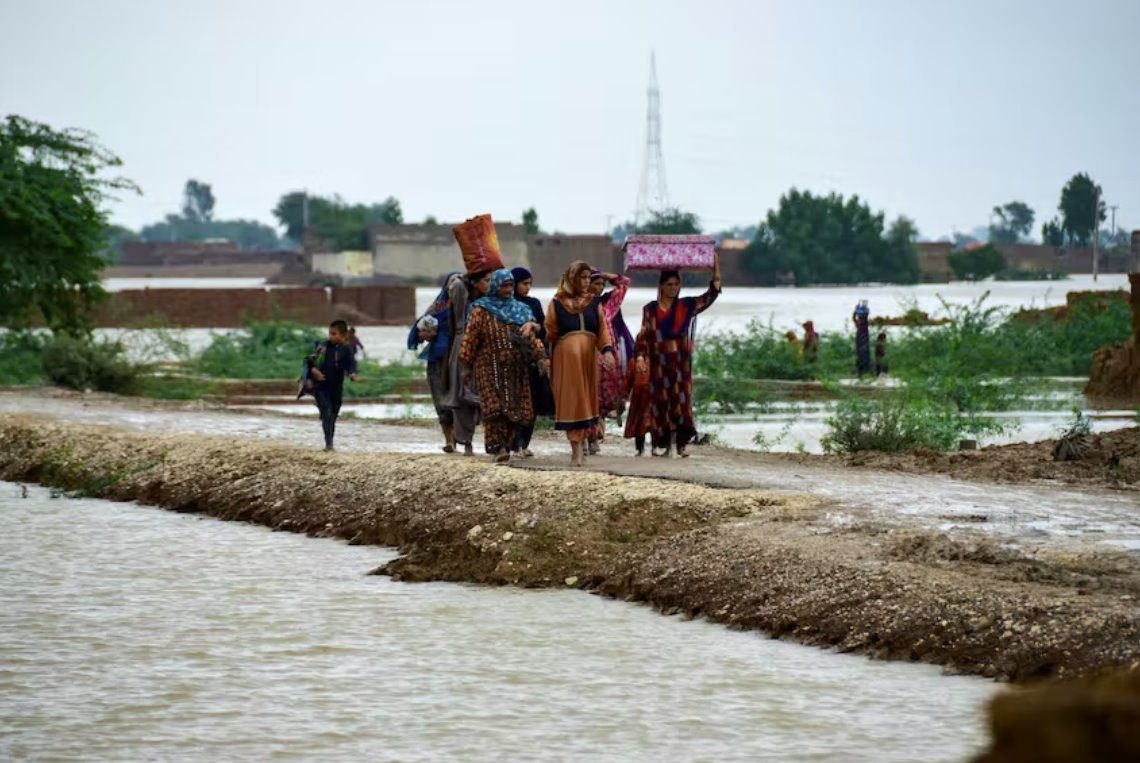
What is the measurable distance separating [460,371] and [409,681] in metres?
5.51

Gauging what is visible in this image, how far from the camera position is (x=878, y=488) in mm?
11680

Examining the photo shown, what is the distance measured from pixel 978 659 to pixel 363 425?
1130 cm

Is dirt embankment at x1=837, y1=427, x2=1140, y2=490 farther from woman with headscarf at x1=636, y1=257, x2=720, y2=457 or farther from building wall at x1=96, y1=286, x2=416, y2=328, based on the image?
building wall at x1=96, y1=286, x2=416, y2=328

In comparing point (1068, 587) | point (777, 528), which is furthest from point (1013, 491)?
point (1068, 587)

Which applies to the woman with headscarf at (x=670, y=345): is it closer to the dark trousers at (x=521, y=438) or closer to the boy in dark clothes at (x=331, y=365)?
the dark trousers at (x=521, y=438)

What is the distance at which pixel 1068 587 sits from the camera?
819 cm

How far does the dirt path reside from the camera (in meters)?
9.85

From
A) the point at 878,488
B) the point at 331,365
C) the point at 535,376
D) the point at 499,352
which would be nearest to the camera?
the point at 878,488

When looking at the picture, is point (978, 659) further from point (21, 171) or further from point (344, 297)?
point (344, 297)

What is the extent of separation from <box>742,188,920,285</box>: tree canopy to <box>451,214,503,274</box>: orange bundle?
8899cm

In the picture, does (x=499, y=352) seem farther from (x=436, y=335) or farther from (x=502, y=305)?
(x=436, y=335)

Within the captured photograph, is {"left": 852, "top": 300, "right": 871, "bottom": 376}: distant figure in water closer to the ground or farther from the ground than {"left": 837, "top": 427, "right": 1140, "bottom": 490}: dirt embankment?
farther from the ground

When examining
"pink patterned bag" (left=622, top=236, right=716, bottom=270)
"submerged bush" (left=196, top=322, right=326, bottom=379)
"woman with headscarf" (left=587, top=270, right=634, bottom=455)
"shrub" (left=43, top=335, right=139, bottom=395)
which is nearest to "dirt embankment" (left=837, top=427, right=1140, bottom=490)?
"woman with headscarf" (left=587, top=270, right=634, bottom=455)

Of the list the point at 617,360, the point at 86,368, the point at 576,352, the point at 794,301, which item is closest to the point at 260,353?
the point at 86,368
